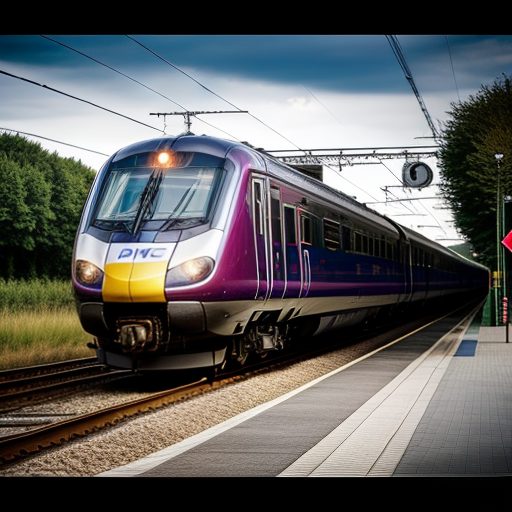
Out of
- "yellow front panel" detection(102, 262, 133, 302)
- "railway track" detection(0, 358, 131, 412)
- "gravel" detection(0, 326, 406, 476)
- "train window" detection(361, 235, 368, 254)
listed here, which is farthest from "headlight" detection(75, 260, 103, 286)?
"train window" detection(361, 235, 368, 254)

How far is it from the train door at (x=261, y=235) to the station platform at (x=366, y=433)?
1753 millimetres

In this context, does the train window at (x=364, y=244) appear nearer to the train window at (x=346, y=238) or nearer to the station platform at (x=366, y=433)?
the train window at (x=346, y=238)

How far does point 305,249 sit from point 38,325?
24.9 ft

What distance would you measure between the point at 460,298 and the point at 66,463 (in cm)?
5657

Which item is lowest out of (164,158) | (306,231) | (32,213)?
(306,231)

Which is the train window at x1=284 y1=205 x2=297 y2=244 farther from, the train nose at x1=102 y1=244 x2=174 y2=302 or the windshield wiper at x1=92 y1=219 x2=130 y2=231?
the train nose at x1=102 y1=244 x2=174 y2=302

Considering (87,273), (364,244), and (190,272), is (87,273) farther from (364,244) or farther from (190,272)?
(364,244)

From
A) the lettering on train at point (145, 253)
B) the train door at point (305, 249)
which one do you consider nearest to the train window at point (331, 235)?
the train door at point (305, 249)

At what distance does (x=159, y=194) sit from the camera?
495 inches

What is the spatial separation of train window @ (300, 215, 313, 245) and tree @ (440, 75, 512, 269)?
1070 centimetres

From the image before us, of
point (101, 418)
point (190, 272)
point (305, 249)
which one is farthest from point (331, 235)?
point (101, 418)
